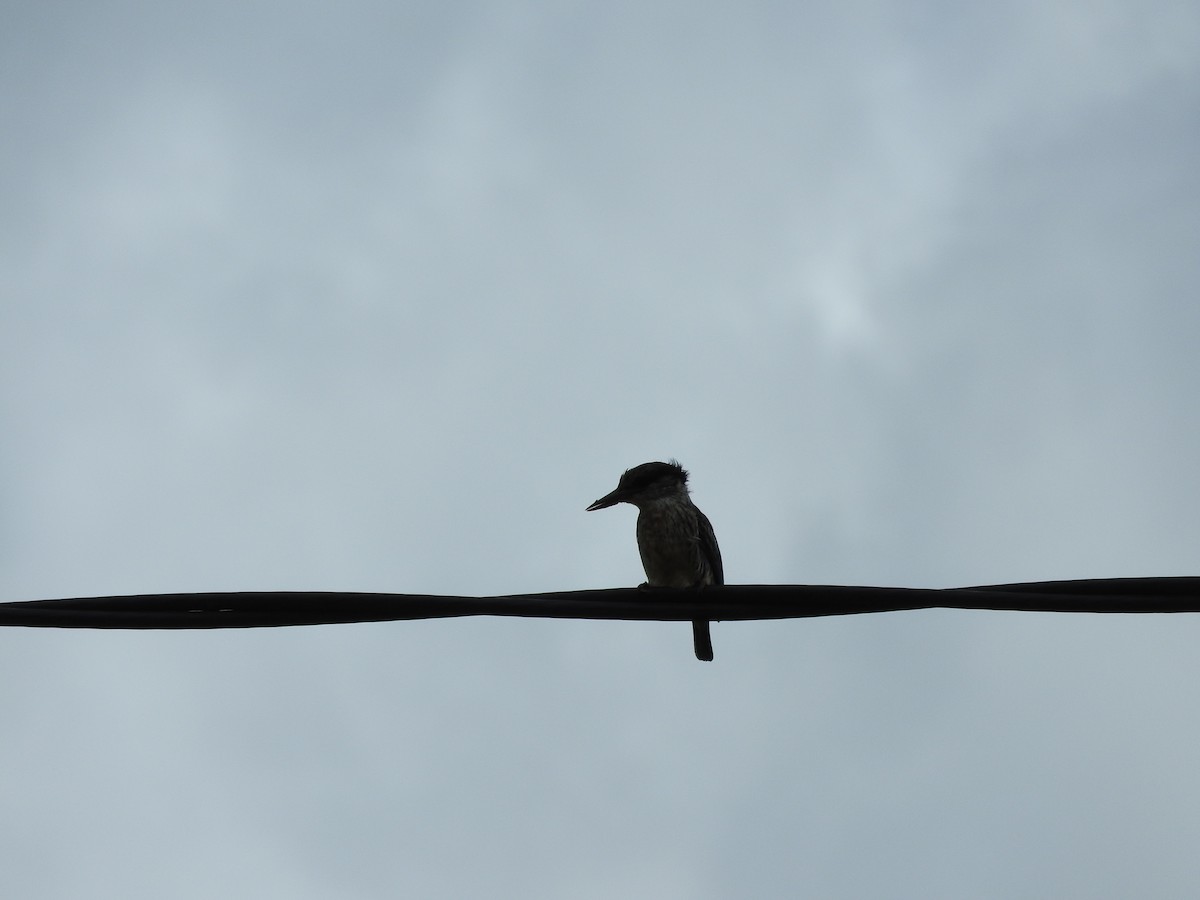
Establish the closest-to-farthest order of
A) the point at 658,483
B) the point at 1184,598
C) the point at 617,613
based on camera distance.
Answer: the point at 1184,598, the point at 617,613, the point at 658,483

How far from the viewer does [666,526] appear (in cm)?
722

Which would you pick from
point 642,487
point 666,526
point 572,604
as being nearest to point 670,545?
point 666,526

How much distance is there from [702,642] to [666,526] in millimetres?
1366

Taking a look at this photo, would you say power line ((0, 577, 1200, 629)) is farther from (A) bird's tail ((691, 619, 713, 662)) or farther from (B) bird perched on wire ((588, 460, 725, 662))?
(A) bird's tail ((691, 619, 713, 662))

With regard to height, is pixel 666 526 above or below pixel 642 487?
below

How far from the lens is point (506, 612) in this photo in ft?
11.6

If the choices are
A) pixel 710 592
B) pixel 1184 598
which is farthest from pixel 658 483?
pixel 1184 598

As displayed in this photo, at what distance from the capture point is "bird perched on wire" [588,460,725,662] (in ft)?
23.7

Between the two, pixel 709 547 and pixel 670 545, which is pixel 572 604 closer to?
pixel 670 545

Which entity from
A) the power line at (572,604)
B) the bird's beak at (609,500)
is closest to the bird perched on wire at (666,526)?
the bird's beak at (609,500)

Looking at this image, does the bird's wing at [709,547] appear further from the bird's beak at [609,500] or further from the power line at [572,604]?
the power line at [572,604]

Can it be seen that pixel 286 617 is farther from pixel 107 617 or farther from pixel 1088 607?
pixel 1088 607

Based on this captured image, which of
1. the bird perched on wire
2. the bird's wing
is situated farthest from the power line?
the bird's wing

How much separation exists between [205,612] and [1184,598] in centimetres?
305
